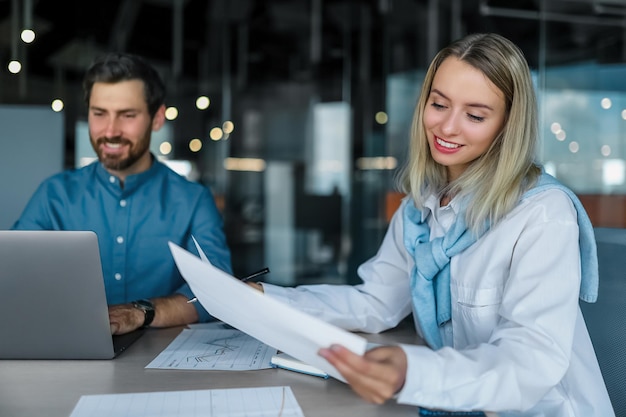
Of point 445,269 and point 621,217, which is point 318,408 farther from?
point 621,217

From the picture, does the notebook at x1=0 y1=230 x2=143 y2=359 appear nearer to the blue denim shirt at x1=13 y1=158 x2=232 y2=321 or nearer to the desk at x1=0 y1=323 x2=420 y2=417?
the desk at x1=0 y1=323 x2=420 y2=417

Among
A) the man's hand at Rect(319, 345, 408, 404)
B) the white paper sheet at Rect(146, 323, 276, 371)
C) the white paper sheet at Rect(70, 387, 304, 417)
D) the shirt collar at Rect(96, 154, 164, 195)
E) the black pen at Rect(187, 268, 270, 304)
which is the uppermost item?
the shirt collar at Rect(96, 154, 164, 195)

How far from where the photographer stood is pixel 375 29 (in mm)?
6508

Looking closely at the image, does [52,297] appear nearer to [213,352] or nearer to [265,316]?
[213,352]

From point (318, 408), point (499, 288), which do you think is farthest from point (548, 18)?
point (318, 408)

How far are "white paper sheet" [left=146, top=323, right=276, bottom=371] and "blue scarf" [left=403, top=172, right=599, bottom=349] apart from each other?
36 cm

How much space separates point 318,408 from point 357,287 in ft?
2.10

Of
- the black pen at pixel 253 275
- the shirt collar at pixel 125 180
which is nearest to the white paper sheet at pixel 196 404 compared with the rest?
the black pen at pixel 253 275

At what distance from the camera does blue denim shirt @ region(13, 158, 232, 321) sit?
2.14 meters

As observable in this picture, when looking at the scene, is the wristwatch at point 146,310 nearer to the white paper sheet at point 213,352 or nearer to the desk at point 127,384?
the white paper sheet at point 213,352

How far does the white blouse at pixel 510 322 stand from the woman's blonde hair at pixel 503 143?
5 cm

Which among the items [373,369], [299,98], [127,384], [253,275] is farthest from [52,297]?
[299,98]

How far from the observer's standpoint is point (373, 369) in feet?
3.18

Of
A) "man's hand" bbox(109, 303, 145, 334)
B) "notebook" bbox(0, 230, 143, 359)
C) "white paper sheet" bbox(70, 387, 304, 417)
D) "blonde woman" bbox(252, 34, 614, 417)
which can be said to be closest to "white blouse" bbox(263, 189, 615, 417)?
"blonde woman" bbox(252, 34, 614, 417)
